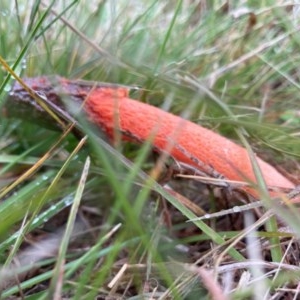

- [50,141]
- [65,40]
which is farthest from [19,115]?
[65,40]

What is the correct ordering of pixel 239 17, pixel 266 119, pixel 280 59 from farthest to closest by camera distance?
pixel 239 17 → pixel 280 59 → pixel 266 119

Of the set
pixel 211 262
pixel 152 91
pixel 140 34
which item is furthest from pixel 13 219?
pixel 140 34

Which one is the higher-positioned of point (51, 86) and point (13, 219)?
point (51, 86)

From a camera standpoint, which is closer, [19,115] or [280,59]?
[19,115]

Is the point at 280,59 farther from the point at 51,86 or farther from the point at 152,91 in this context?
the point at 51,86

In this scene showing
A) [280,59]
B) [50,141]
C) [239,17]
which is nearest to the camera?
[50,141]

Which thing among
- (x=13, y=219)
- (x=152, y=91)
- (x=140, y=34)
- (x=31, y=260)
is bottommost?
(x=31, y=260)
